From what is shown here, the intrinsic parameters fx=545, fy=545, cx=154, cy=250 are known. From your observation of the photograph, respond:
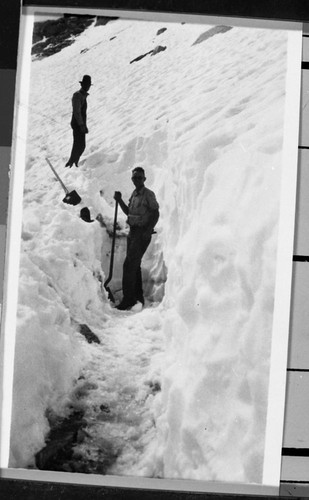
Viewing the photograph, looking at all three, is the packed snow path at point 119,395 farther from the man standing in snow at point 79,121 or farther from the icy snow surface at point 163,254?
the man standing in snow at point 79,121

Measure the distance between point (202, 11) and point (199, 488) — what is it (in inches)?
30.1

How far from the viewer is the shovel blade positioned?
883mm

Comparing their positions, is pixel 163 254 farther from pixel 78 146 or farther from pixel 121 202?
pixel 78 146

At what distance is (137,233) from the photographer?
34.7 inches

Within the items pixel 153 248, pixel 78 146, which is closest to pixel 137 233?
pixel 153 248

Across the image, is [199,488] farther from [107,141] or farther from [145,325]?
[107,141]

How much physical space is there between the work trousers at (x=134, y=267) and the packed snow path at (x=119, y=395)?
36 millimetres

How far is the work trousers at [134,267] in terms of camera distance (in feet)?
2.88

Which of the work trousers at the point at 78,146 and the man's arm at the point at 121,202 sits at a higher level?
the work trousers at the point at 78,146

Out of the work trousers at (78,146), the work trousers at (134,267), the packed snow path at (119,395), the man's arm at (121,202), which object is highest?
the work trousers at (78,146)

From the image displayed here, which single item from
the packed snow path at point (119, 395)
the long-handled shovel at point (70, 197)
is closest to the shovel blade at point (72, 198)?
the long-handled shovel at point (70, 197)

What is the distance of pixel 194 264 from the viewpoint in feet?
2.85

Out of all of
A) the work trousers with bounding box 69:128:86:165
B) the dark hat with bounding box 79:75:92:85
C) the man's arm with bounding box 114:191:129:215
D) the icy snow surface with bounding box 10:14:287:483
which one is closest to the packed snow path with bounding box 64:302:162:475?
the icy snow surface with bounding box 10:14:287:483

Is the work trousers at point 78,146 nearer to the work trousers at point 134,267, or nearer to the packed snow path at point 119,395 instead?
the work trousers at point 134,267
